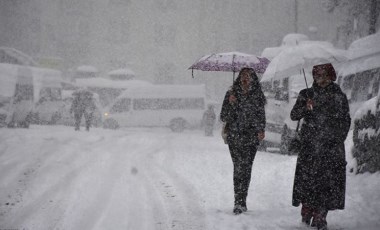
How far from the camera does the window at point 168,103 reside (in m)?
23.4

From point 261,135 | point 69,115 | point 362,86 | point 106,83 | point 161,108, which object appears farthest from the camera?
point 106,83

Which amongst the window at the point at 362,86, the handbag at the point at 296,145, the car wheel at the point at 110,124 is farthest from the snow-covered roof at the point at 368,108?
the car wheel at the point at 110,124

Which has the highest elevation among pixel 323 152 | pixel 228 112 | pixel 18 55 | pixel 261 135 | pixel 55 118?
pixel 18 55

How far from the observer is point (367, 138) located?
24.6ft

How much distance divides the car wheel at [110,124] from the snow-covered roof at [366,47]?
1378 cm

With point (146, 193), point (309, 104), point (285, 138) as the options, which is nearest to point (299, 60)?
point (309, 104)

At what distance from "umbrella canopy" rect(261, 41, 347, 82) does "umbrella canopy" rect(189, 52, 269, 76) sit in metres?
0.53

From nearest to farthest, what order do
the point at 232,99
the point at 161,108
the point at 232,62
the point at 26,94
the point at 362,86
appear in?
the point at 232,99 → the point at 232,62 → the point at 362,86 → the point at 26,94 → the point at 161,108

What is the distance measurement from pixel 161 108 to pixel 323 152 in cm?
1846

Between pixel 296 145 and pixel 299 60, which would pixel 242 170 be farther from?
pixel 299 60

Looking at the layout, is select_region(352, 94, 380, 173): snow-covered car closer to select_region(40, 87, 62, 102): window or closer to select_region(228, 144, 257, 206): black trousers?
select_region(228, 144, 257, 206): black trousers

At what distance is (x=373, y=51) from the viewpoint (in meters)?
12.7

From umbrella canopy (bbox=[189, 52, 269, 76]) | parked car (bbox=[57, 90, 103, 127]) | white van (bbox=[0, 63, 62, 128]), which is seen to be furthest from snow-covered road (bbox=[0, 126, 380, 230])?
parked car (bbox=[57, 90, 103, 127])

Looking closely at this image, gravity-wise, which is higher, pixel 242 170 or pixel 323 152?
pixel 323 152
